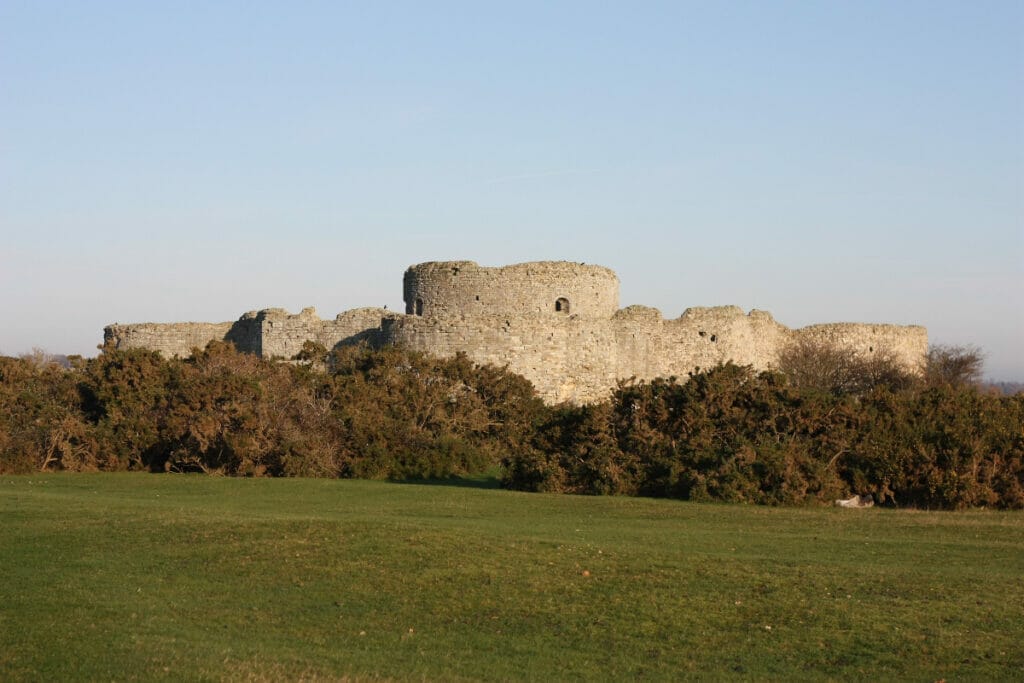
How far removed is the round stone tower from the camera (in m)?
36.8

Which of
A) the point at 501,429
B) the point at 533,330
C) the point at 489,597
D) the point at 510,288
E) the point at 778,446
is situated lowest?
the point at 489,597

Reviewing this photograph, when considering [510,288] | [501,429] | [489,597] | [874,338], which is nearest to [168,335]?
[510,288]

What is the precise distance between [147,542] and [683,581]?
591 centimetres

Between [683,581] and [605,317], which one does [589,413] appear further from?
[605,317]

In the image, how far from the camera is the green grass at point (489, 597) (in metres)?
9.62

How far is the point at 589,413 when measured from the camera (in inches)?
908

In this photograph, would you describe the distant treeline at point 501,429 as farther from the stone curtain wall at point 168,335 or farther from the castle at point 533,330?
the stone curtain wall at point 168,335

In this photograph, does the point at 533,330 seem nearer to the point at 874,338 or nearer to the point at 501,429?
the point at 501,429

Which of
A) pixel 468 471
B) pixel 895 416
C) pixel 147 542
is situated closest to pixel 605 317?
pixel 468 471

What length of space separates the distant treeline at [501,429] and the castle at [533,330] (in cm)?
300

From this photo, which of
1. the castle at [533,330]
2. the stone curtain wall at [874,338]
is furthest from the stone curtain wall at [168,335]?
the stone curtain wall at [874,338]

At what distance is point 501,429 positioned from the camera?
2872cm

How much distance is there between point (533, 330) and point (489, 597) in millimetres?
22042

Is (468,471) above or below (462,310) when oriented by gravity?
below
